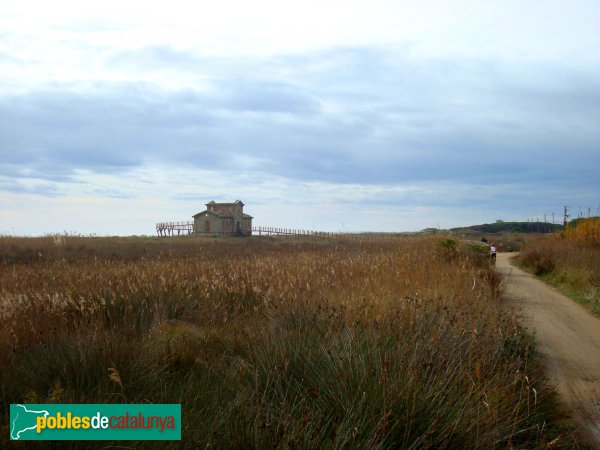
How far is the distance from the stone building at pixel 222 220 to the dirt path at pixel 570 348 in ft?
196

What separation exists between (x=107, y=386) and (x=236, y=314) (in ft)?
16.9

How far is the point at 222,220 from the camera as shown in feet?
246

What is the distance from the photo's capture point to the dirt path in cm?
671

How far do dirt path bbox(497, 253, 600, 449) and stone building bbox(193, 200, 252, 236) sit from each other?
59.7m

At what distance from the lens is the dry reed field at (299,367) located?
4.73m

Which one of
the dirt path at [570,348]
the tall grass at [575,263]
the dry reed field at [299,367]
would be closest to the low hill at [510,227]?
the tall grass at [575,263]

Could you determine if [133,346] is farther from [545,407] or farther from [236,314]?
[545,407]

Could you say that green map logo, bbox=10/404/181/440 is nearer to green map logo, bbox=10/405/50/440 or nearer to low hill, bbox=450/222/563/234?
green map logo, bbox=10/405/50/440

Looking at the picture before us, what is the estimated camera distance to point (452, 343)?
691cm

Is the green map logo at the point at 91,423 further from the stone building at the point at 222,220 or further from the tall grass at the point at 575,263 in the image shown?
the stone building at the point at 222,220

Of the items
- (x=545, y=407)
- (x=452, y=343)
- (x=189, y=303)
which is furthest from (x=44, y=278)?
(x=545, y=407)

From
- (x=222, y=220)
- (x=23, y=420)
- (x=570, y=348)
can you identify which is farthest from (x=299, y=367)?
(x=222, y=220)

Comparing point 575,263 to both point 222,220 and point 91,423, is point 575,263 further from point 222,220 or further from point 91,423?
point 222,220

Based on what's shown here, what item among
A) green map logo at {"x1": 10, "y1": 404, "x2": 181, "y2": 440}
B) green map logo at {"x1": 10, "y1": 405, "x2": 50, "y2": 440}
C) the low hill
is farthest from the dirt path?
Answer: the low hill
